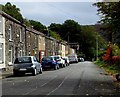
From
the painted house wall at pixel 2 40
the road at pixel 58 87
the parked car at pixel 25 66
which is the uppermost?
the painted house wall at pixel 2 40

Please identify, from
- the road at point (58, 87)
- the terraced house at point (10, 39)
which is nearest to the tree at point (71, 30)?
the terraced house at point (10, 39)

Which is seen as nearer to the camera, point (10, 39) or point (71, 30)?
point (10, 39)

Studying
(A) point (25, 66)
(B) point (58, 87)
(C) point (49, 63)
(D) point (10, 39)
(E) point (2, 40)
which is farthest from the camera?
(C) point (49, 63)

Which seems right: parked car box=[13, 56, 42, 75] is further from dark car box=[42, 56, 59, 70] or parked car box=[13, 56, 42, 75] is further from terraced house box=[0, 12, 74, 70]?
dark car box=[42, 56, 59, 70]

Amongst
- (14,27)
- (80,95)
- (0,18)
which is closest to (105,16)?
(80,95)

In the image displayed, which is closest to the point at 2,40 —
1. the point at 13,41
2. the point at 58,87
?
the point at 13,41

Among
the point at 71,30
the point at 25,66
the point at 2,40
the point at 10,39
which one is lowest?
the point at 25,66

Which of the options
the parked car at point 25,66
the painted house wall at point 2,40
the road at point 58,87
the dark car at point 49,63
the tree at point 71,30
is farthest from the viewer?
the tree at point 71,30

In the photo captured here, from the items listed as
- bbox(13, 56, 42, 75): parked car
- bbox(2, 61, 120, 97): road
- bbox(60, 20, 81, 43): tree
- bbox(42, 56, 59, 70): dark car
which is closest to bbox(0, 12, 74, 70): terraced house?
bbox(42, 56, 59, 70): dark car

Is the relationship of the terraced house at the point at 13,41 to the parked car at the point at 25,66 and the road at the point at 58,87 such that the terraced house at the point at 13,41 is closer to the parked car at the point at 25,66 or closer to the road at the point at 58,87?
the parked car at the point at 25,66

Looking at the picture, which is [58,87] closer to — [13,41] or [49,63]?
[49,63]

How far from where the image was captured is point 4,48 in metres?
37.7

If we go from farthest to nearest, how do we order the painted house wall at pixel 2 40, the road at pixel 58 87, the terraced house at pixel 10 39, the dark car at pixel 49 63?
the dark car at pixel 49 63
the terraced house at pixel 10 39
the painted house wall at pixel 2 40
the road at pixel 58 87

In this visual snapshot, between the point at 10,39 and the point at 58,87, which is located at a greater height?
the point at 10,39
